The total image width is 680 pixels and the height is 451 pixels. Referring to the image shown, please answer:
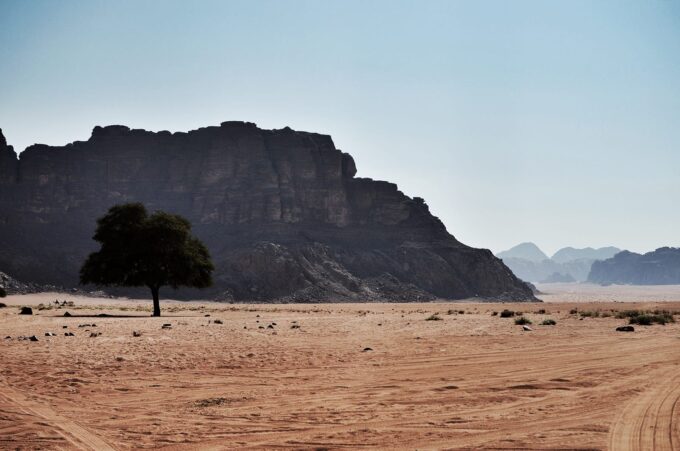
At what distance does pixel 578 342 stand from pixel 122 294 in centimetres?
10521

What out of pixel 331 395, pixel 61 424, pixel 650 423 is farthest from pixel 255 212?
pixel 650 423

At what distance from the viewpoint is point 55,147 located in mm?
159000

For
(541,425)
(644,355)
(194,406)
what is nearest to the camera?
(541,425)

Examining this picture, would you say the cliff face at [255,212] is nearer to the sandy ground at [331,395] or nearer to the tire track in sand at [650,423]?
the sandy ground at [331,395]

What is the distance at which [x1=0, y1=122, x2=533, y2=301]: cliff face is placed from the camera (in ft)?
417

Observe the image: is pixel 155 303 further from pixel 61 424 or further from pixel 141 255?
pixel 61 424

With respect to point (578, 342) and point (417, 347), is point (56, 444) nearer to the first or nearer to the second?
point (417, 347)

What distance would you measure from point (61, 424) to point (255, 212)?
140m

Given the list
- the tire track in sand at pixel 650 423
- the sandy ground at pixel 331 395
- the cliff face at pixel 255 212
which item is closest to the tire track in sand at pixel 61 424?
the sandy ground at pixel 331 395

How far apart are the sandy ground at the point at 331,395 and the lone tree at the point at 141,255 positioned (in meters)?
26.7

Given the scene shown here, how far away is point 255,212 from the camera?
149375 mm

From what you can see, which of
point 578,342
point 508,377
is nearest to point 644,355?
point 578,342

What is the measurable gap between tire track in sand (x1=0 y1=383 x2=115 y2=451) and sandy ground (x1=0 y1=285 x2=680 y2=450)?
1.2 inches

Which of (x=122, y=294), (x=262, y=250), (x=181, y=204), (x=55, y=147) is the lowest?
(x=122, y=294)
